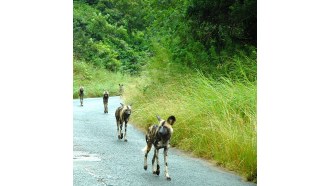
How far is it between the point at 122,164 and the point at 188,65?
Answer: 1.52 m

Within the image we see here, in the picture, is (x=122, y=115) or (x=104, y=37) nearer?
(x=104, y=37)

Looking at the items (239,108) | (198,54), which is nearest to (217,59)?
(198,54)

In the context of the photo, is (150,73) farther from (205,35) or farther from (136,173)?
(136,173)

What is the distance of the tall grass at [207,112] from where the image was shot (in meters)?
5.22

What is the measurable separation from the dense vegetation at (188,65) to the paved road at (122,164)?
21 centimetres

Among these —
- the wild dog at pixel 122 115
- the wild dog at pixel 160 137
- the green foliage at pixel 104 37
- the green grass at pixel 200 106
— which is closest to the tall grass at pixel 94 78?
the green grass at pixel 200 106

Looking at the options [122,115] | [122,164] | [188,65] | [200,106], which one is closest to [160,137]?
[122,164]

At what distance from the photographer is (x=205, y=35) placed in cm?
630

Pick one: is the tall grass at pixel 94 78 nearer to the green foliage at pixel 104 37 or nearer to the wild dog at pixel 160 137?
the green foliage at pixel 104 37

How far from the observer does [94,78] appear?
6.66 meters

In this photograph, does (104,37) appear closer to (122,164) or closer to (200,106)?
(200,106)
